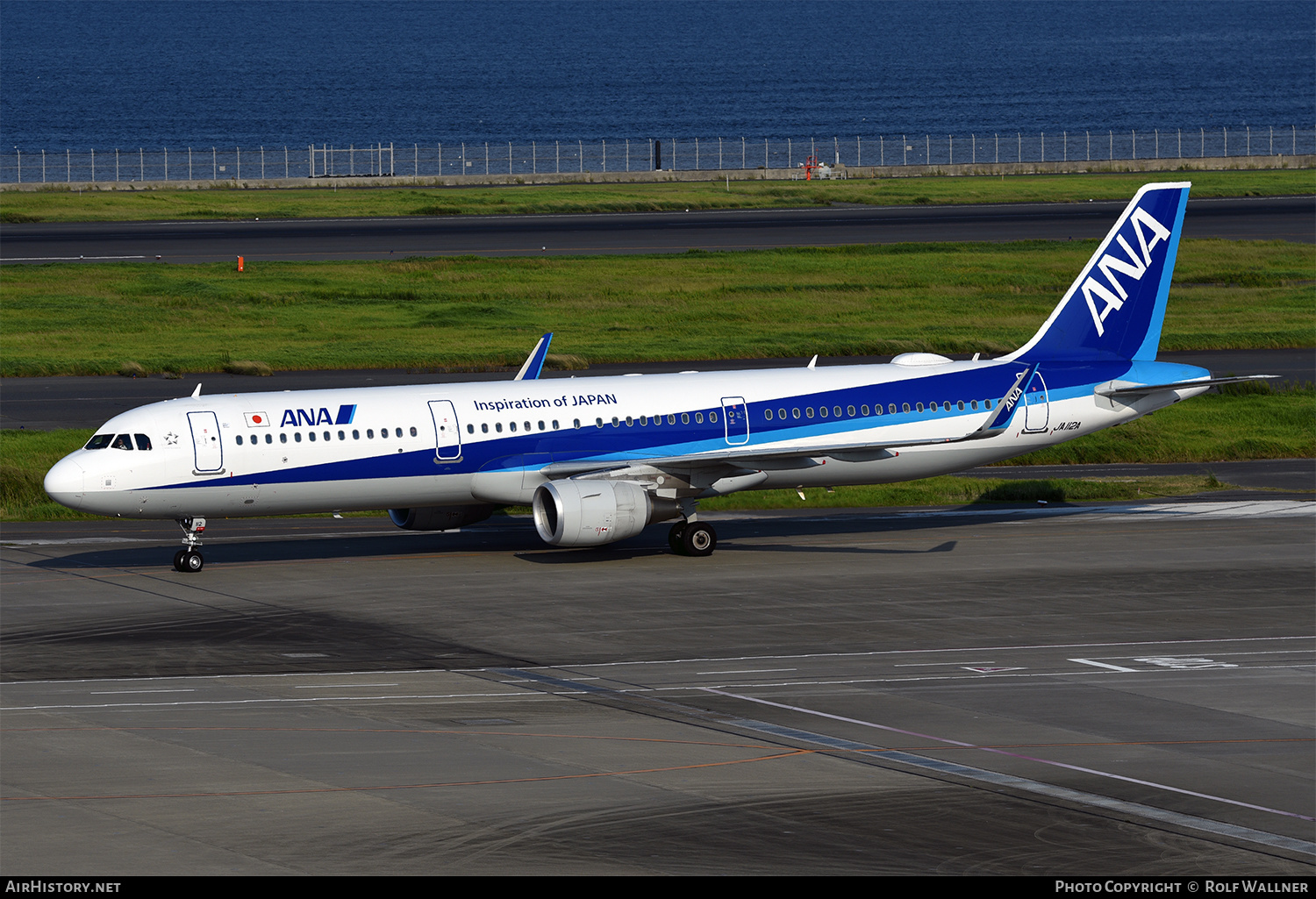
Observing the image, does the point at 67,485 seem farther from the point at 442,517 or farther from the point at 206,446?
the point at 442,517

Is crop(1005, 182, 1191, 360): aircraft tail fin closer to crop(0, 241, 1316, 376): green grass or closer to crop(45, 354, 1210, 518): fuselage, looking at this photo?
crop(45, 354, 1210, 518): fuselage

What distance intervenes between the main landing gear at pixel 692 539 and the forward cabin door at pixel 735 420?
252 centimetres

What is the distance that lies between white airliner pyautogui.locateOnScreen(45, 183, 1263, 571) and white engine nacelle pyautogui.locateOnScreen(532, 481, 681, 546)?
5cm

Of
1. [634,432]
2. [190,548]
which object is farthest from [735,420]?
[190,548]

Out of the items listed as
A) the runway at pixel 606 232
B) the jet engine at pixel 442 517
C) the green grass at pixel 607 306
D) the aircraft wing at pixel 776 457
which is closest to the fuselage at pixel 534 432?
the aircraft wing at pixel 776 457

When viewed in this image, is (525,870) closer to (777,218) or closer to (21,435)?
(21,435)

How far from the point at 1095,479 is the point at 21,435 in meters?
38.2

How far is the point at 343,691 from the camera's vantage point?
32625 millimetres

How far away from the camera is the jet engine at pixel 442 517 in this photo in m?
48.1

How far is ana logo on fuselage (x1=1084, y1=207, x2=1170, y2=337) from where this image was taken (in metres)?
52.0

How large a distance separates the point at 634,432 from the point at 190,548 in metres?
12.1

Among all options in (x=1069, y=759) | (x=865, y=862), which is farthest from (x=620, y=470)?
(x=865, y=862)

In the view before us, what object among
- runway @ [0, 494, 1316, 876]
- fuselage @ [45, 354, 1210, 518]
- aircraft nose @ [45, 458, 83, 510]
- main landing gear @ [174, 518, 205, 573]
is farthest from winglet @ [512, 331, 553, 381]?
aircraft nose @ [45, 458, 83, 510]

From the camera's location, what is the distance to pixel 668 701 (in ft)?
104
